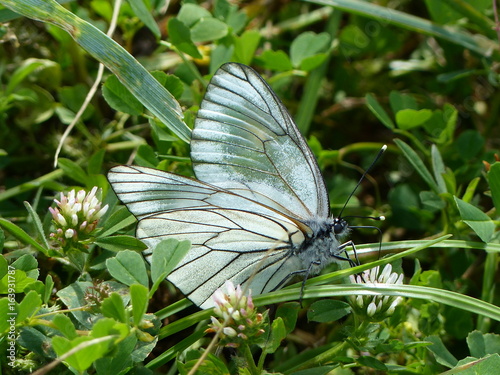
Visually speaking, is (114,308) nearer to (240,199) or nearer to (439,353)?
(240,199)

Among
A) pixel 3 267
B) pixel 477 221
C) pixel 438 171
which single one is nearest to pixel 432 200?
pixel 438 171

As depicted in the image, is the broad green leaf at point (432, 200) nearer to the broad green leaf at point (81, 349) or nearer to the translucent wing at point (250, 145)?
the translucent wing at point (250, 145)

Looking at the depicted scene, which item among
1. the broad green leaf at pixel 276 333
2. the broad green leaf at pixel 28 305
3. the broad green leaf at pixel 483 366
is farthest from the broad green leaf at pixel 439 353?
the broad green leaf at pixel 28 305

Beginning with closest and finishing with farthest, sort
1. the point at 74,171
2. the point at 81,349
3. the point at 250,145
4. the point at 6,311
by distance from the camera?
the point at 81,349 < the point at 6,311 < the point at 250,145 < the point at 74,171

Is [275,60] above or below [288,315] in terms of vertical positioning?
above

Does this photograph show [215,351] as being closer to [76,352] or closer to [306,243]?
[306,243]

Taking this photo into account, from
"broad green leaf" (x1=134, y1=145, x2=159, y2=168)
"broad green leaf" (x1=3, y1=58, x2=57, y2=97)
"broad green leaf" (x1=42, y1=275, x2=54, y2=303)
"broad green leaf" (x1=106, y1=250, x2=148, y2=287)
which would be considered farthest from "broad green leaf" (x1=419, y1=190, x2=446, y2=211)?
"broad green leaf" (x1=3, y1=58, x2=57, y2=97)

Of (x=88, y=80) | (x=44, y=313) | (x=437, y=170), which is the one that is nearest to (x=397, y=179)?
(x=437, y=170)
